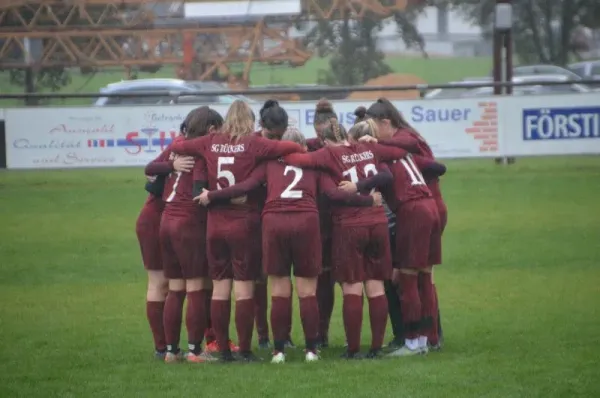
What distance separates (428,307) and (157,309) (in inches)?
81.5

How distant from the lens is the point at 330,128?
9484mm

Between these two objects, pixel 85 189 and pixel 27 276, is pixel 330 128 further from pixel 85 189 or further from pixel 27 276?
pixel 85 189

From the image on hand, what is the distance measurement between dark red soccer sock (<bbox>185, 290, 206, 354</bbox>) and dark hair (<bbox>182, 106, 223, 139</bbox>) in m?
1.19

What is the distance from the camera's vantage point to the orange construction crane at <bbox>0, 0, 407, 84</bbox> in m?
31.3

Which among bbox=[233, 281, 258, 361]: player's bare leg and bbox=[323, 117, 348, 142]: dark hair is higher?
bbox=[323, 117, 348, 142]: dark hair

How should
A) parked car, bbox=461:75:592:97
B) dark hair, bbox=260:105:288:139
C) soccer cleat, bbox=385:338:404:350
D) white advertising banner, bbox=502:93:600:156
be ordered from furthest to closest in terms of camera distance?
parked car, bbox=461:75:592:97 → white advertising banner, bbox=502:93:600:156 → soccer cleat, bbox=385:338:404:350 → dark hair, bbox=260:105:288:139

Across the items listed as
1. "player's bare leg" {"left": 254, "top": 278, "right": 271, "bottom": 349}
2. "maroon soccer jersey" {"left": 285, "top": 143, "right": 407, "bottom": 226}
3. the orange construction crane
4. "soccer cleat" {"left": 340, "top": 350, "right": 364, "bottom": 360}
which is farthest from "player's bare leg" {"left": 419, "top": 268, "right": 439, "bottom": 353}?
the orange construction crane

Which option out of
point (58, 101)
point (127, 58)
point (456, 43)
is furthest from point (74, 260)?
point (456, 43)

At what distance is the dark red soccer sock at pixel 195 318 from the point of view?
9609 millimetres

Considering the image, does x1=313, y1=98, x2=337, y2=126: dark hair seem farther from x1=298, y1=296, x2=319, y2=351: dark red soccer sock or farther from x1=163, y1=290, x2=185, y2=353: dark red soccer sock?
x1=163, y1=290, x2=185, y2=353: dark red soccer sock

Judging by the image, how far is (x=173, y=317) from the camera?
31.7 ft

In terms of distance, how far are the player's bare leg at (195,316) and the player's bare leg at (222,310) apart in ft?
0.32

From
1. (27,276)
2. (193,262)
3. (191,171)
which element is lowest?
(27,276)

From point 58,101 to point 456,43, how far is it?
13.1m
